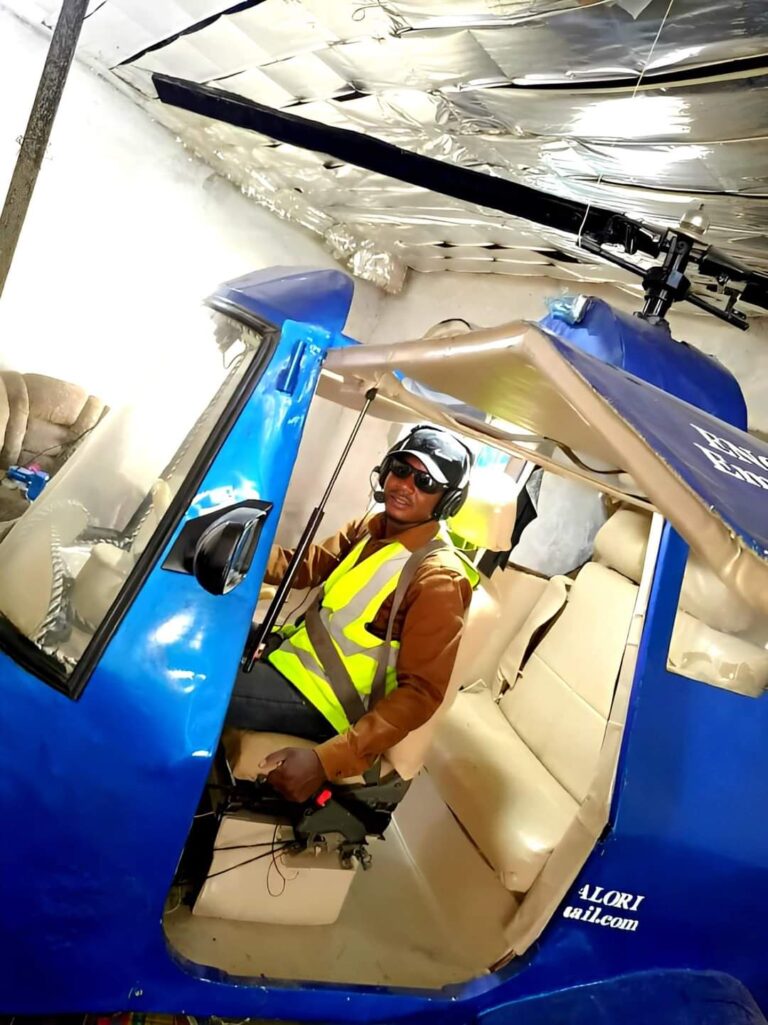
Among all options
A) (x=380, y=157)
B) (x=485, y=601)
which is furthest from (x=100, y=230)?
(x=485, y=601)

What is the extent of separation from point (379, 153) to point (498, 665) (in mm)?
2427

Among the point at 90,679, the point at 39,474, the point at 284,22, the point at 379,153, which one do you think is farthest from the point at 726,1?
the point at 39,474

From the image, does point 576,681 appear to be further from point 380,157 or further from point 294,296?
point 380,157

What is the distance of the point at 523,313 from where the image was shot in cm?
509

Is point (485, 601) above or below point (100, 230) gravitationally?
below

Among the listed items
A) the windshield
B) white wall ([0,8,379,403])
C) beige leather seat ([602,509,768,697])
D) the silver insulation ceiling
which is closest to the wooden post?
the windshield

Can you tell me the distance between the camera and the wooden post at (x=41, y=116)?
1.59 meters

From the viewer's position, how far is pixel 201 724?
150 centimetres

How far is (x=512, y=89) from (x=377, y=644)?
6.53 feet

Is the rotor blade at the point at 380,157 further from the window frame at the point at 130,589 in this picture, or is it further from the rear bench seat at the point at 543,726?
the rear bench seat at the point at 543,726

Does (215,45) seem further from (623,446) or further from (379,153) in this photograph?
(623,446)

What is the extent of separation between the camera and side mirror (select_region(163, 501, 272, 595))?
1459 mm

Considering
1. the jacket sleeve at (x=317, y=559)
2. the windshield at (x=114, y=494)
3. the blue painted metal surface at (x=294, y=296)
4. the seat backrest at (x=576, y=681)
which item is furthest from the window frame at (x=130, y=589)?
the seat backrest at (x=576, y=681)

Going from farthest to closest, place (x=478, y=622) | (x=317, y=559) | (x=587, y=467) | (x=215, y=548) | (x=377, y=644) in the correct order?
(x=317, y=559)
(x=478, y=622)
(x=587, y=467)
(x=377, y=644)
(x=215, y=548)
